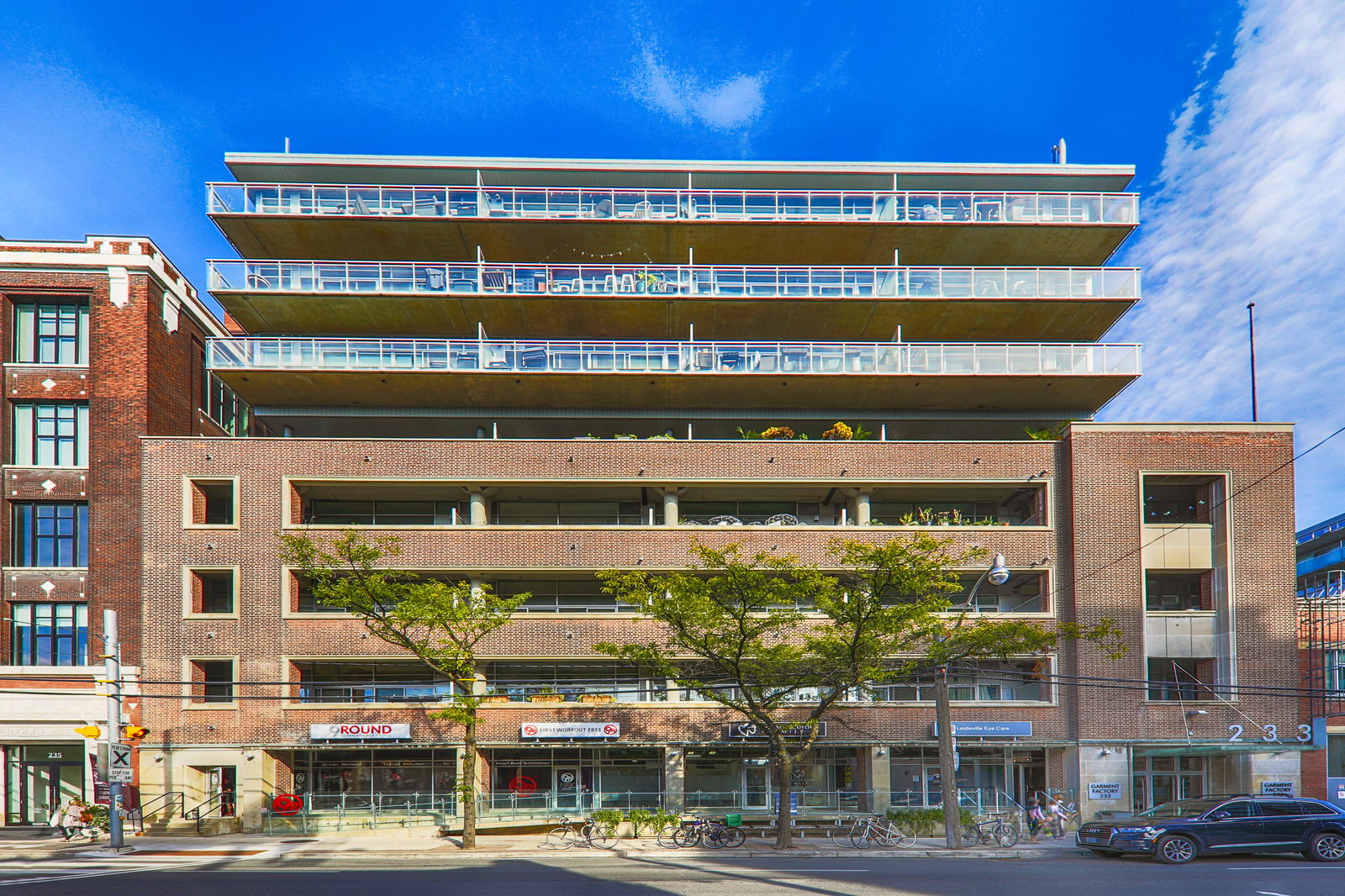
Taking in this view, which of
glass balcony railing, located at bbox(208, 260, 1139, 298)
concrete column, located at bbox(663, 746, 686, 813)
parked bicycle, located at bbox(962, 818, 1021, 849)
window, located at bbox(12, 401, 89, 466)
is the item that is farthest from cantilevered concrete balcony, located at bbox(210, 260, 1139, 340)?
parked bicycle, located at bbox(962, 818, 1021, 849)

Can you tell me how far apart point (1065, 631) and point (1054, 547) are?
162 inches

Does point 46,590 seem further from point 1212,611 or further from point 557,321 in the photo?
point 1212,611

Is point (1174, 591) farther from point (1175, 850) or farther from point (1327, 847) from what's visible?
point (1175, 850)

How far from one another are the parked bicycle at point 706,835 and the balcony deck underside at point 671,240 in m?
21.7

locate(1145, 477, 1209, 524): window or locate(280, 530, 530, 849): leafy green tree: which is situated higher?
locate(1145, 477, 1209, 524): window

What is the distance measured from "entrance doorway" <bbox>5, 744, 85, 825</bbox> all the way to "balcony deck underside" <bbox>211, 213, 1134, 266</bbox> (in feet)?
64.9

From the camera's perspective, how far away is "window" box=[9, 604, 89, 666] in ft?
101

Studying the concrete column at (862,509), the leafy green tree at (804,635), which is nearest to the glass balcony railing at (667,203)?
the concrete column at (862,509)

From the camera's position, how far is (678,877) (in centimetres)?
2002

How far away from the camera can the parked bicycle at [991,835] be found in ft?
82.2

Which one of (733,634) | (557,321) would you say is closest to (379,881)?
(733,634)

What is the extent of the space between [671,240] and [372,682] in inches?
796

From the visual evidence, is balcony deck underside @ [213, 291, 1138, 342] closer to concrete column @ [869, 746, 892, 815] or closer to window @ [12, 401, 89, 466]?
window @ [12, 401, 89, 466]

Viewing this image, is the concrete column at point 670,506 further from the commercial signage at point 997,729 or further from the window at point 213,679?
the window at point 213,679
